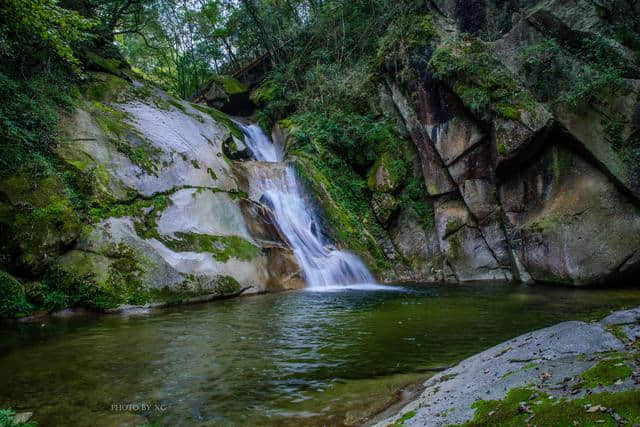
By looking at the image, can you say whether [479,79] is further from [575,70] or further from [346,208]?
[346,208]

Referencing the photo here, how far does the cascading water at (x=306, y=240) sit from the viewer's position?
12836 millimetres

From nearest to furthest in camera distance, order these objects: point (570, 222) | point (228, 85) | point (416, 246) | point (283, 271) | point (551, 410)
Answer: point (551, 410), point (570, 222), point (283, 271), point (416, 246), point (228, 85)

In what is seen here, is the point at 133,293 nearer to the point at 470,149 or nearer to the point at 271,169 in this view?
the point at 271,169

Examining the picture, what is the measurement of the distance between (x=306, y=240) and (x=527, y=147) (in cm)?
835

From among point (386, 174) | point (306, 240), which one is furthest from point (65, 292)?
point (386, 174)

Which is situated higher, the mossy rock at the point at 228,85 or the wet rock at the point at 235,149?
the mossy rock at the point at 228,85

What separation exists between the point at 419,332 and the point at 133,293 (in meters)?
6.63

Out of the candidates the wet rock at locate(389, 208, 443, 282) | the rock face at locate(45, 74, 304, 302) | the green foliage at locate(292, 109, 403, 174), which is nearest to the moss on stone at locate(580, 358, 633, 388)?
the rock face at locate(45, 74, 304, 302)

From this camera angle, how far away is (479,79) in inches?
537

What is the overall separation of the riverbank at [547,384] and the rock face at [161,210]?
762 centimetres

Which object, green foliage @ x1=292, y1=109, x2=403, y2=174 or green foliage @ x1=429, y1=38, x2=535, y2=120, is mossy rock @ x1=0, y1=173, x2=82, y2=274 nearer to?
green foliage @ x1=292, y1=109, x2=403, y2=174

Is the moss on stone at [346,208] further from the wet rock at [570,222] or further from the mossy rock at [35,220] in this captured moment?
the mossy rock at [35,220]

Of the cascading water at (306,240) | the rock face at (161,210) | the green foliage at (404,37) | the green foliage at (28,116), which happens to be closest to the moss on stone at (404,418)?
the rock face at (161,210)

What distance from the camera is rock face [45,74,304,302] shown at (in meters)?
9.30
